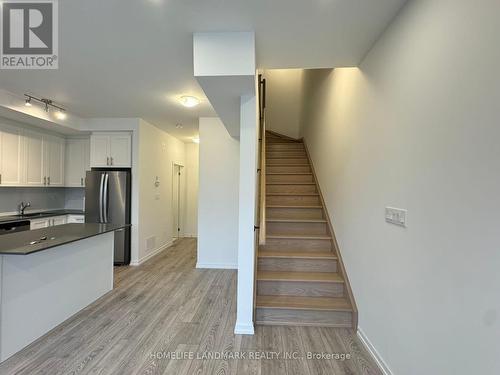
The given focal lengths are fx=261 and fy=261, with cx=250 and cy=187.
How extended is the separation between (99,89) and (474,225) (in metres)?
3.73

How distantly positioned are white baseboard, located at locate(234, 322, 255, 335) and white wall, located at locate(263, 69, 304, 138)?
4.61m

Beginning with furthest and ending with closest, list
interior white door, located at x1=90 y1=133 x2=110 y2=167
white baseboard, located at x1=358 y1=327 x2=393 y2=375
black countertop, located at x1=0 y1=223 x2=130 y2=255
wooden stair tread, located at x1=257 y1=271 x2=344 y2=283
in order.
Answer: interior white door, located at x1=90 y1=133 x2=110 y2=167 < wooden stair tread, located at x1=257 y1=271 x2=344 y2=283 < black countertop, located at x1=0 y1=223 x2=130 y2=255 < white baseboard, located at x1=358 y1=327 x2=393 y2=375

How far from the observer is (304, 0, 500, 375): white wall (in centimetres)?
108

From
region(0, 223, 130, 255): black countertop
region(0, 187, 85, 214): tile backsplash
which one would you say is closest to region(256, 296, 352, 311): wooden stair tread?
region(0, 223, 130, 255): black countertop

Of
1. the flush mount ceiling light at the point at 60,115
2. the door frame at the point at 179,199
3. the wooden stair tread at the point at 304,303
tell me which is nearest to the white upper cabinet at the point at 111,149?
the flush mount ceiling light at the point at 60,115

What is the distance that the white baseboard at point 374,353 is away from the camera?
1.86m

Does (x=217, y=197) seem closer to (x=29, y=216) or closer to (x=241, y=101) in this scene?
(x=241, y=101)

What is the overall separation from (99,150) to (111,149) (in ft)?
0.75

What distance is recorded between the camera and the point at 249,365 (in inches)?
77.7

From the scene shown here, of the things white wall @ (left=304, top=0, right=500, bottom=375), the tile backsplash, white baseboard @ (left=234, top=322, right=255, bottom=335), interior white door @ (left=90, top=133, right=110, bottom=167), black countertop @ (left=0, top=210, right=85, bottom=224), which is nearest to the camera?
white wall @ (left=304, top=0, right=500, bottom=375)

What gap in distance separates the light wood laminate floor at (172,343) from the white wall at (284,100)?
4.23 metres

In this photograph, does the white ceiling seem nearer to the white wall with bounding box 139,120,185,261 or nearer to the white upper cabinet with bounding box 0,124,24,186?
the white upper cabinet with bounding box 0,124,24,186

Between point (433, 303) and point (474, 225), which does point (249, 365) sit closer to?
point (433, 303)

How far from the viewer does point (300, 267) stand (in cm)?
301
